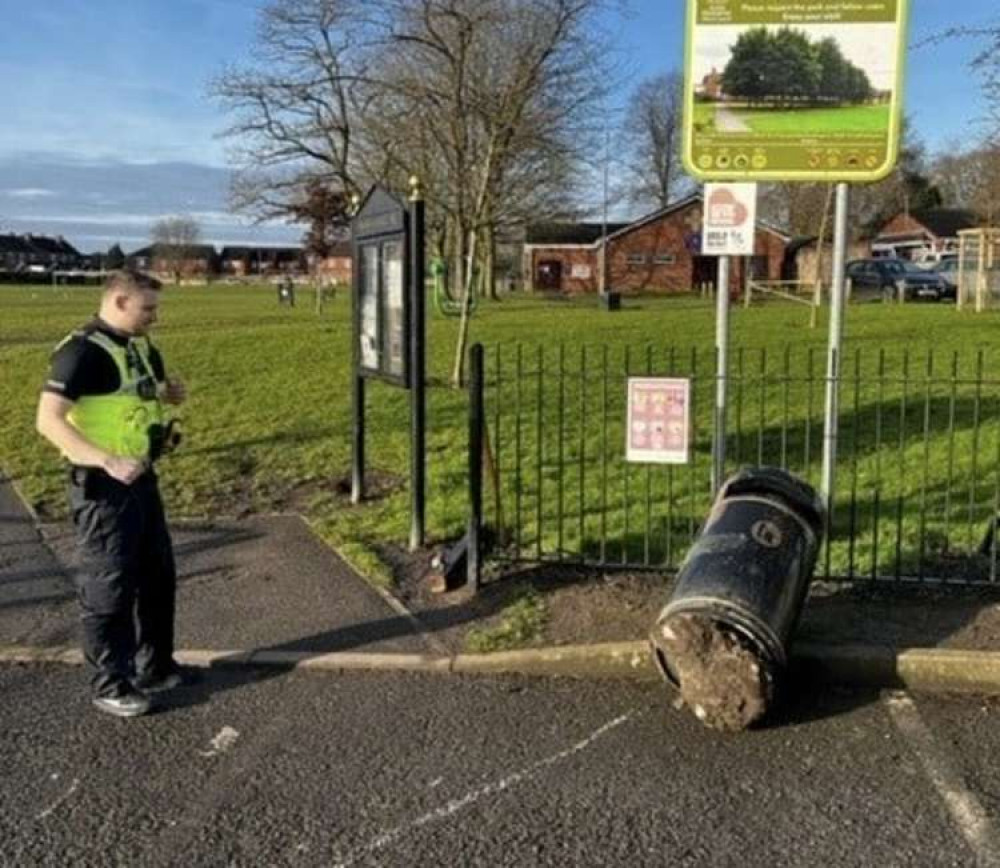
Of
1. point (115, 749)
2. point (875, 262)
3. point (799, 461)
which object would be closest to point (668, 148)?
point (875, 262)

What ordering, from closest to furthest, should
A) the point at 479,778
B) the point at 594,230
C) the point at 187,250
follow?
the point at 479,778, the point at 594,230, the point at 187,250

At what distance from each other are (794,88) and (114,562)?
407cm

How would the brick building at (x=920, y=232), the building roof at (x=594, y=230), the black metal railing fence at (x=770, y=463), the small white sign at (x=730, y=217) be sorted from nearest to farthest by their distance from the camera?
1. the small white sign at (x=730, y=217)
2. the black metal railing fence at (x=770, y=463)
3. the building roof at (x=594, y=230)
4. the brick building at (x=920, y=232)

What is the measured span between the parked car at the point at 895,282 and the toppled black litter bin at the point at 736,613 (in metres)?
38.3

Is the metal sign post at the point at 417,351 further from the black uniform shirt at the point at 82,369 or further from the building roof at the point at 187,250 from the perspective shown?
the building roof at the point at 187,250

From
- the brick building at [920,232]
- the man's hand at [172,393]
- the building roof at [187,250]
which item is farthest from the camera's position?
the building roof at [187,250]

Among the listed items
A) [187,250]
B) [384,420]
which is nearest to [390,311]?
[384,420]

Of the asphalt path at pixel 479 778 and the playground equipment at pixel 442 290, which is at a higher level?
the playground equipment at pixel 442 290

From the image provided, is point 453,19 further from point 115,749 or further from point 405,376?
point 115,749

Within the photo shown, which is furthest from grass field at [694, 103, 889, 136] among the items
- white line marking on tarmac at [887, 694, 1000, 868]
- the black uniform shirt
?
the black uniform shirt

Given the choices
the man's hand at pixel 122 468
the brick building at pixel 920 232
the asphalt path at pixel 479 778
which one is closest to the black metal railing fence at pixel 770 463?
the asphalt path at pixel 479 778

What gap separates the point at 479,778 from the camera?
3.79m

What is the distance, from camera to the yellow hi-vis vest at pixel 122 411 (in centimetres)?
411

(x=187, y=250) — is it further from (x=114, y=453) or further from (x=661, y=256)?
(x=114, y=453)
